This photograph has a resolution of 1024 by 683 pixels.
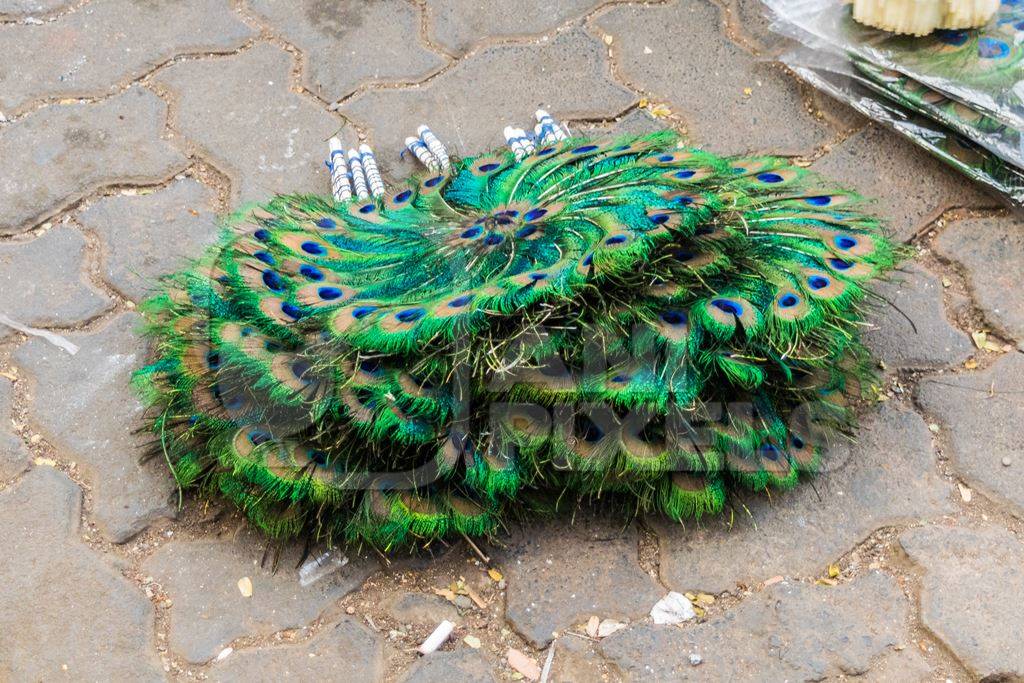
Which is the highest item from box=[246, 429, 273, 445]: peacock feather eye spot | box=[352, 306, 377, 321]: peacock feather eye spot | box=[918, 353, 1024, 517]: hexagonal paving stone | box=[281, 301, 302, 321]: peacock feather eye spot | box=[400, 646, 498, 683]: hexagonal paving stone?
box=[352, 306, 377, 321]: peacock feather eye spot

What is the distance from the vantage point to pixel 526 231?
2682mm

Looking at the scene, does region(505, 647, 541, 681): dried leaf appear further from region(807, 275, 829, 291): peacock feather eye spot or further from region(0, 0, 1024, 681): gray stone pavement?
region(807, 275, 829, 291): peacock feather eye spot

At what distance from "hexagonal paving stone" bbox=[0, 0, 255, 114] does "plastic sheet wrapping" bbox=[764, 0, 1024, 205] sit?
1.88 meters

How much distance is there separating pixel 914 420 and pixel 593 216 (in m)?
0.96

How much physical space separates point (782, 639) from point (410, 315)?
3.46 ft

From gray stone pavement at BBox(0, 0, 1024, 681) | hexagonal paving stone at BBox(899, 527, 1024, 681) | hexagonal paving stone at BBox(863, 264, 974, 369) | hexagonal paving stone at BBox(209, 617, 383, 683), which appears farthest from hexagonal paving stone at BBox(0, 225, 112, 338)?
hexagonal paving stone at BBox(899, 527, 1024, 681)

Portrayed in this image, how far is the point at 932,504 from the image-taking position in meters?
2.74

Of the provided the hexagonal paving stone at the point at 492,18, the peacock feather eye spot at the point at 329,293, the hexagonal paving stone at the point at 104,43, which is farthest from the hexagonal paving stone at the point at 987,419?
the hexagonal paving stone at the point at 104,43

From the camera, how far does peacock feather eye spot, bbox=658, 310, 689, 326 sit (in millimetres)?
2477

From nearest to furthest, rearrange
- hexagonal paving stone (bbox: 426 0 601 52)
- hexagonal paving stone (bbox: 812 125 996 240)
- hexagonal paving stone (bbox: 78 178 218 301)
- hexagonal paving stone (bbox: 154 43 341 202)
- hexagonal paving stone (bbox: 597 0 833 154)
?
hexagonal paving stone (bbox: 78 178 218 301) < hexagonal paving stone (bbox: 812 125 996 240) < hexagonal paving stone (bbox: 154 43 341 202) < hexagonal paving stone (bbox: 597 0 833 154) < hexagonal paving stone (bbox: 426 0 601 52)

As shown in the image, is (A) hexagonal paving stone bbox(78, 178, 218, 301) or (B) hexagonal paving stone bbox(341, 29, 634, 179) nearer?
(A) hexagonal paving stone bbox(78, 178, 218, 301)

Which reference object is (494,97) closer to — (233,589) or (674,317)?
(674,317)

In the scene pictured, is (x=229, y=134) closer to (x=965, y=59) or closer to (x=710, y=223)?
(x=710, y=223)

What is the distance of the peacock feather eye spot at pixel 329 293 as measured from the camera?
259 centimetres
